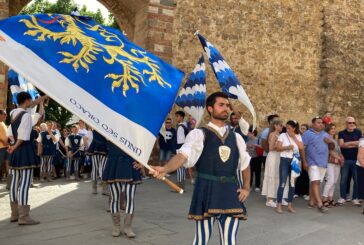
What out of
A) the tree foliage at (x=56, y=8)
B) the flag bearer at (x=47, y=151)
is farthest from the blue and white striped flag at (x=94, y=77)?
the tree foliage at (x=56, y=8)

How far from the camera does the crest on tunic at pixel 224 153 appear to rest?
3.35m

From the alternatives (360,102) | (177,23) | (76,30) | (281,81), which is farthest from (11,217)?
(360,102)

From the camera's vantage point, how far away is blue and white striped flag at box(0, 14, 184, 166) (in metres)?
3.04

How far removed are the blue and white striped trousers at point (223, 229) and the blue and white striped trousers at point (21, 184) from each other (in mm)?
2901

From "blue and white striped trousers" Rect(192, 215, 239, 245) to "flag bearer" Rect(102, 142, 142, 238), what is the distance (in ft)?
5.53

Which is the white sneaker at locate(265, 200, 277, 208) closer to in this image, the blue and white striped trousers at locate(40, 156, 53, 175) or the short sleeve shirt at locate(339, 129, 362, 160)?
the short sleeve shirt at locate(339, 129, 362, 160)

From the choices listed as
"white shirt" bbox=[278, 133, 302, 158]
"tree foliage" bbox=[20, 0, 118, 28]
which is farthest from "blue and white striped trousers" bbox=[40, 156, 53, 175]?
"tree foliage" bbox=[20, 0, 118, 28]

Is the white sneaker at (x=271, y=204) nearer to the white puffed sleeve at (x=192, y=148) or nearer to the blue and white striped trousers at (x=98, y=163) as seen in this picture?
the blue and white striped trousers at (x=98, y=163)

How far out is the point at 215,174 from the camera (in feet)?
11.1

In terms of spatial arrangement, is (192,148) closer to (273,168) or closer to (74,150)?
(273,168)

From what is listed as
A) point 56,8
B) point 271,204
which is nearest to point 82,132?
point 271,204

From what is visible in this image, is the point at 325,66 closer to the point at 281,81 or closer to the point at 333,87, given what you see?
the point at 333,87

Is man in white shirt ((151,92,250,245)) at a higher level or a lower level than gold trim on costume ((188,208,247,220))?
higher

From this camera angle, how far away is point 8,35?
324 cm
